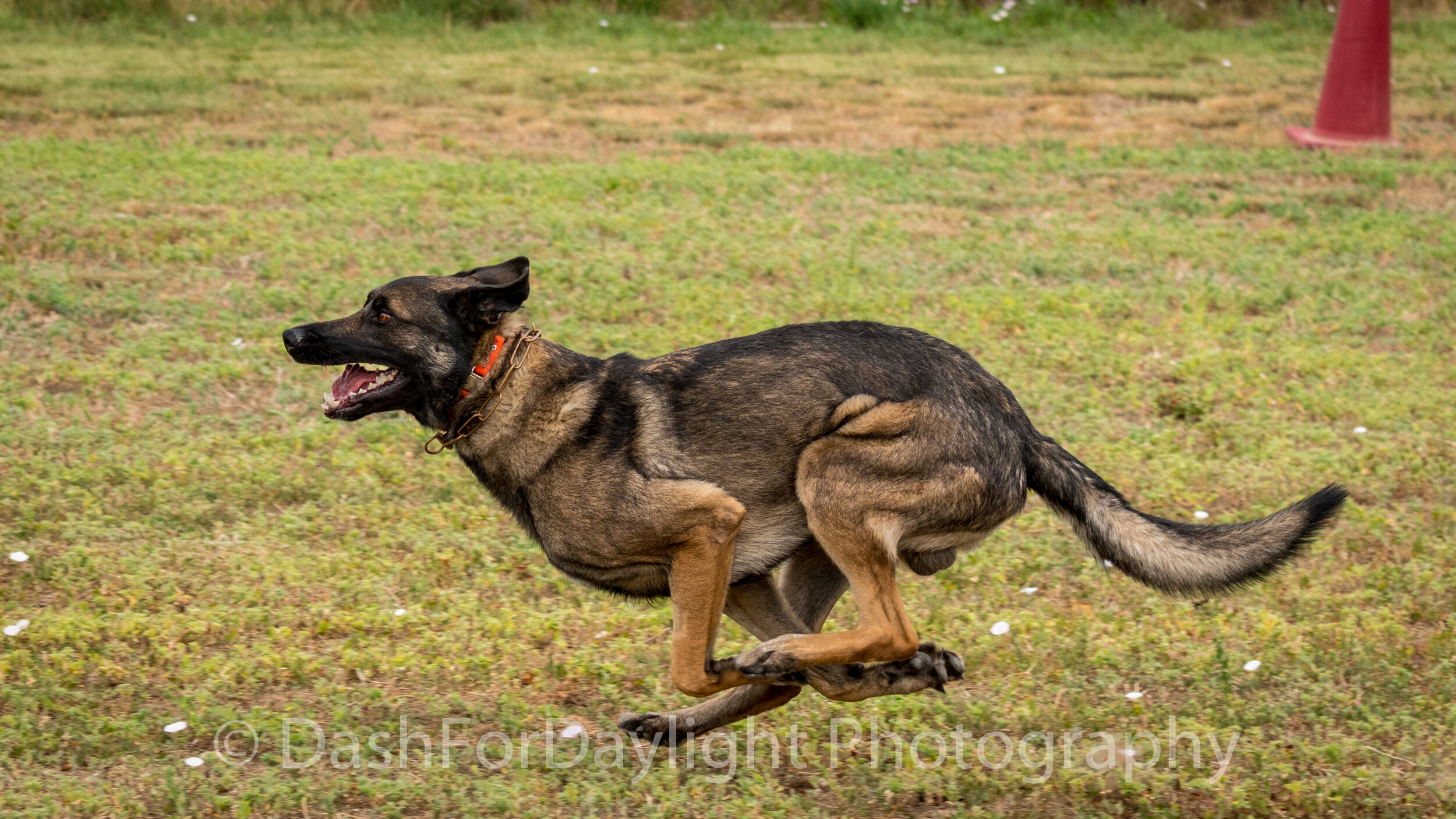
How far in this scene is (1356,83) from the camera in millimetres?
12961

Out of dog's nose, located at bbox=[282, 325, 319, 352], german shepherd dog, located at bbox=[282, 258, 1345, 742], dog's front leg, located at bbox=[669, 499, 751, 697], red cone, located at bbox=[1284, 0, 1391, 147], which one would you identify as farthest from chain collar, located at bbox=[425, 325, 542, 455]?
red cone, located at bbox=[1284, 0, 1391, 147]

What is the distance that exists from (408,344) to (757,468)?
1146 mm

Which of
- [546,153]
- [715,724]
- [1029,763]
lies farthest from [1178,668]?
[546,153]

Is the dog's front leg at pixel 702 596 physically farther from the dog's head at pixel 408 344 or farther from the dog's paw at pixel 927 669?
the dog's head at pixel 408 344

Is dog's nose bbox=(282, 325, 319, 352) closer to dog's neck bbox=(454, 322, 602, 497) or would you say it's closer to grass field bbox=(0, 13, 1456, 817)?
dog's neck bbox=(454, 322, 602, 497)

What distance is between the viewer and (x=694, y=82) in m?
15.3

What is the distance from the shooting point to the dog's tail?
4.15m

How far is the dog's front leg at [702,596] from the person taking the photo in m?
4.23

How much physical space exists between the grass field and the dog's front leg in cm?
47

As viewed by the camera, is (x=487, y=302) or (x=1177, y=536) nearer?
(x=1177, y=536)

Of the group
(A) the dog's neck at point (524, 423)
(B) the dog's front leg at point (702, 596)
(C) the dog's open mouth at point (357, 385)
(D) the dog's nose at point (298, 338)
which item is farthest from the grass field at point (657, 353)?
(D) the dog's nose at point (298, 338)

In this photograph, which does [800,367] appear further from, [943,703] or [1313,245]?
[1313,245]

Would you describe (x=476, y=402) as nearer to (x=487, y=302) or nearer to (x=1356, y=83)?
(x=487, y=302)

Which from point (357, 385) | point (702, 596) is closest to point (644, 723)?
point (702, 596)
